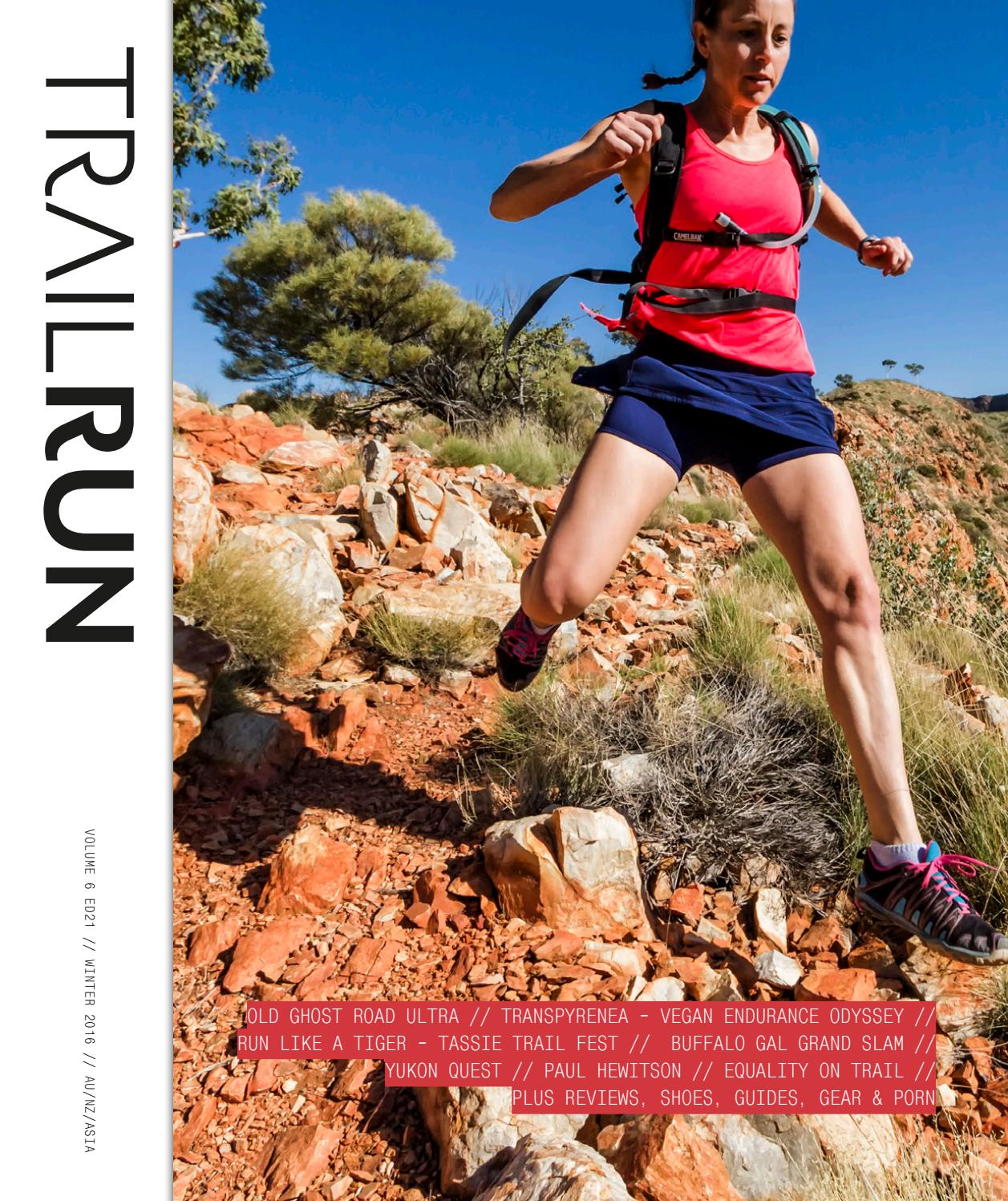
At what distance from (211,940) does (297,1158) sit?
2.56 ft

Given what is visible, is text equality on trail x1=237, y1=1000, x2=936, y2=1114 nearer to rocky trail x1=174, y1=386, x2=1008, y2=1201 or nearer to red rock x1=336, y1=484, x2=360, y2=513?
rocky trail x1=174, y1=386, x2=1008, y2=1201

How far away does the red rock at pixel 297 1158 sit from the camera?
1.55 meters

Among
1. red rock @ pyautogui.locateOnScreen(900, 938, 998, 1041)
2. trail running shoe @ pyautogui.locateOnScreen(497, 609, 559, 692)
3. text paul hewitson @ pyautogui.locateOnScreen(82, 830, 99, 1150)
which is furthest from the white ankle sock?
text paul hewitson @ pyautogui.locateOnScreen(82, 830, 99, 1150)

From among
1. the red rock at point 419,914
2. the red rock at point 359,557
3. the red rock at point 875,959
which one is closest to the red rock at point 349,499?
the red rock at point 359,557

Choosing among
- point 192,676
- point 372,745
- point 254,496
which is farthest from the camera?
point 254,496

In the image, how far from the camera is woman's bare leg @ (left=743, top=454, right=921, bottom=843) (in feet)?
6.33

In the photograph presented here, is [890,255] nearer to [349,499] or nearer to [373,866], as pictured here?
[373,866]

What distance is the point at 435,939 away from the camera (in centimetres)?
214

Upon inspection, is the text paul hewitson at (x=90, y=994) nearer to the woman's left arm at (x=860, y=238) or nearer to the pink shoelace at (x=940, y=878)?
the pink shoelace at (x=940, y=878)

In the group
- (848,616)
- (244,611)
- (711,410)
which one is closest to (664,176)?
(711,410)

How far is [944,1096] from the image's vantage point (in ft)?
5.25

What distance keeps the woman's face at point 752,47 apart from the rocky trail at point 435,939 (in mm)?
1926

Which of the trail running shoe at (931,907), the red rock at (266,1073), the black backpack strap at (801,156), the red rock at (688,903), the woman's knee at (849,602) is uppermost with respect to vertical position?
the black backpack strap at (801,156)

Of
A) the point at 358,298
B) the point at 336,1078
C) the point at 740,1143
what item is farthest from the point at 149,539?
the point at 358,298
